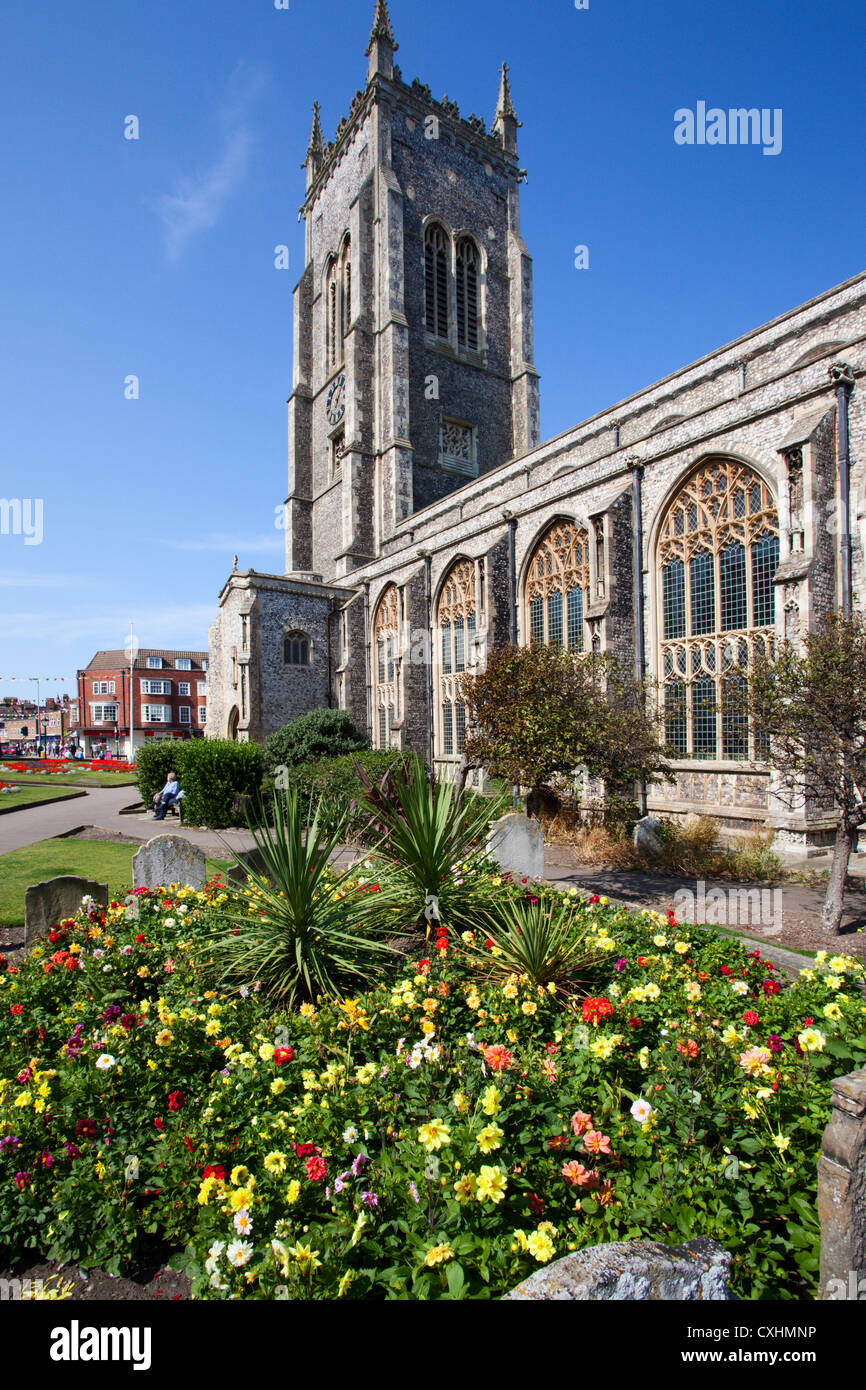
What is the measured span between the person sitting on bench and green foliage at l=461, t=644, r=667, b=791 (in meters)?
10.2

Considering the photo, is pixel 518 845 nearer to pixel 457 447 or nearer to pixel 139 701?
pixel 457 447

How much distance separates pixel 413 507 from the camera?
31906mm

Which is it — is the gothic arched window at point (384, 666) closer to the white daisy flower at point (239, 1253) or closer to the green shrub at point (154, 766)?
the green shrub at point (154, 766)

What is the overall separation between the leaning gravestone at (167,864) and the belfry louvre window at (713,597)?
8.39 m

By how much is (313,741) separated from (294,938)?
57.6ft

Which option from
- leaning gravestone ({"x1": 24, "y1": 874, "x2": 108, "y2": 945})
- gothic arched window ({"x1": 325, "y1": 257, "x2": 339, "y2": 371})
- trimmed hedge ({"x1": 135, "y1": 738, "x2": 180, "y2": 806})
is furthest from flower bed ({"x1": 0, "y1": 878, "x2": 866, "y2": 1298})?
gothic arched window ({"x1": 325, "y1": 257, "x2": 339, "y2": 371})

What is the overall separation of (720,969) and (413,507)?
29.8m

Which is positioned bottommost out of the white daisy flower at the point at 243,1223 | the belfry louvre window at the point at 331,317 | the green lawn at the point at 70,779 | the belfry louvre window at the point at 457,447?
the green lawn at the point at 70,779

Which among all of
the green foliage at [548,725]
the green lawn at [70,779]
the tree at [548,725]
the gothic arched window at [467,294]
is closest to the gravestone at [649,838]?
the green foliage at [548,725]

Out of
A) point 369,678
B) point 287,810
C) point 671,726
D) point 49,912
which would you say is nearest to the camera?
point 287,810

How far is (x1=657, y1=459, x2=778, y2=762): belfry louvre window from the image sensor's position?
1223 cm

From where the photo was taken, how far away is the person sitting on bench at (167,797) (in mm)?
17203

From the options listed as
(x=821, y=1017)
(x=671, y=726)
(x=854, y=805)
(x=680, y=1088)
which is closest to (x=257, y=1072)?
(x=680, y=1088)
